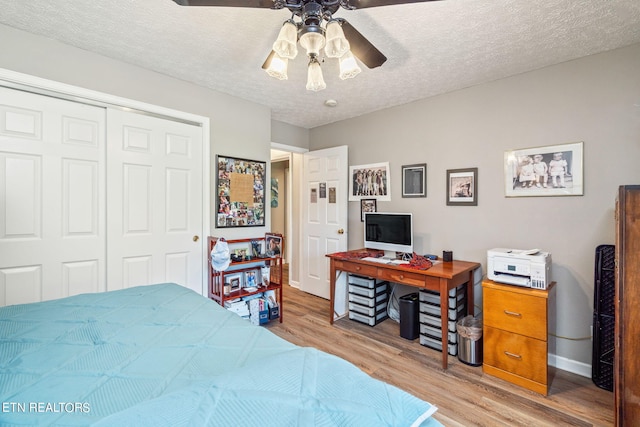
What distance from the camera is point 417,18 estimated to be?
1.78 meters

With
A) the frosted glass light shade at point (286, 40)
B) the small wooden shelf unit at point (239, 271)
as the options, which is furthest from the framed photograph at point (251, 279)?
the frosted glass light shade at point (286, 40)

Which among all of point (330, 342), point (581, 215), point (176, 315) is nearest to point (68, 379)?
point (176, 315)

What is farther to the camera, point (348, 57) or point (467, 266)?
point (467, 266)

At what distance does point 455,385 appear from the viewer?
213 cm

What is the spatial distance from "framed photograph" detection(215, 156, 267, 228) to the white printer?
2340mm

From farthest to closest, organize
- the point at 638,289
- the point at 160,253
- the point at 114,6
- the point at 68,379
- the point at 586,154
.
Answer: the point at 160,253 → the point at 586,154 → the point at 114,6 → the point at 638,289 → the point at 68,379

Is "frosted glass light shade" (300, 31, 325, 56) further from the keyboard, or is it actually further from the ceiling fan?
the keyboard

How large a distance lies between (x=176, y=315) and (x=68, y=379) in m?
0.51

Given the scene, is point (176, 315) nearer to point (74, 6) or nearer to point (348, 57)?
point (348, 57)

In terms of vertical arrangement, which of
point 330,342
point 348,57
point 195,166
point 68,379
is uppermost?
point 348,57

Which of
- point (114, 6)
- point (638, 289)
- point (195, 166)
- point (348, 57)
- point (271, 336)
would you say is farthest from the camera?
point (195, 166)

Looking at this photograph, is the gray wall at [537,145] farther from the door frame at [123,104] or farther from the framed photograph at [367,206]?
the door frame at [123,104]

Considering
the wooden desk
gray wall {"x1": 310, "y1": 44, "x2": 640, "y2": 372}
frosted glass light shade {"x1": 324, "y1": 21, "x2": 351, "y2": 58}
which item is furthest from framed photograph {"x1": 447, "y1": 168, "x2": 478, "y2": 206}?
frosted glass light shade {"x1": 324, "y1": 21, "x2": 351, "y2": 58}

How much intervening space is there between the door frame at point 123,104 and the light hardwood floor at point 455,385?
1.45 m
